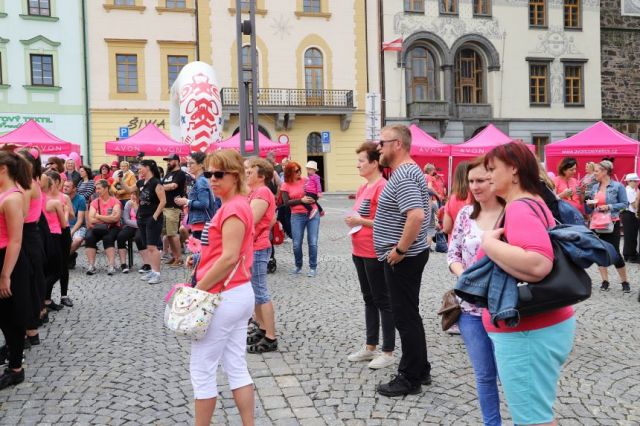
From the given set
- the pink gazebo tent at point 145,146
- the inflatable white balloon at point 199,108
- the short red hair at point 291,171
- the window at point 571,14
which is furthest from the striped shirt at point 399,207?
the window at point 571,14

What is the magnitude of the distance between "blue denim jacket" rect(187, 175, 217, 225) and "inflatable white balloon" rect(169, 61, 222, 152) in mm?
4091

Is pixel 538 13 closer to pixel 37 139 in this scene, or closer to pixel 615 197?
pixel 37 139

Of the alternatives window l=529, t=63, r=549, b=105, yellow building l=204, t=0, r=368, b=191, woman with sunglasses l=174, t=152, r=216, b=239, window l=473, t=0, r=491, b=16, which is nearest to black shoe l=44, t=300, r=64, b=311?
woman with sunglasses l=174, t=152, r=216, b=239

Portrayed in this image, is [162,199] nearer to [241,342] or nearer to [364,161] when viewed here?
[364,161]

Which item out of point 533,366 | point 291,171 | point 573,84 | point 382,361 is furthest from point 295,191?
point 573,84

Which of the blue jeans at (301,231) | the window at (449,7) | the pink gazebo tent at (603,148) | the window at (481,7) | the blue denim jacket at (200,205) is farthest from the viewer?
the window at (481,7)

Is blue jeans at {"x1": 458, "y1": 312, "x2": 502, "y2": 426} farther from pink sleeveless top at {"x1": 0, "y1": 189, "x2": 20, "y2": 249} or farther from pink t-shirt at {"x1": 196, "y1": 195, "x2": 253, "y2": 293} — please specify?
pink sleeveless top at {"x1": 0, "y1": 189, "x2": 20, "y2": 249}

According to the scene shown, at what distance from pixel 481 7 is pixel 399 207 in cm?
3213

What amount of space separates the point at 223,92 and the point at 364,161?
26.5 metres

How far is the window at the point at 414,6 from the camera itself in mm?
32125

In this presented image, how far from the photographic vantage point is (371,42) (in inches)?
1245

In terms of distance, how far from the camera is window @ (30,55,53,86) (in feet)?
89.8

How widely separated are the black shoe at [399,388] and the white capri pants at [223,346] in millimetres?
1165

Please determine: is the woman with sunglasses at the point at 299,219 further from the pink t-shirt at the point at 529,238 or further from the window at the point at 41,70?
the window at the point at 41,70
